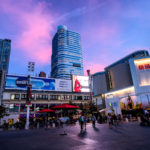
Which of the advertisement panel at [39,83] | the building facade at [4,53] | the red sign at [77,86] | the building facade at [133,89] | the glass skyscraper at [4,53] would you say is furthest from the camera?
the glass skyscraper at [4,53]

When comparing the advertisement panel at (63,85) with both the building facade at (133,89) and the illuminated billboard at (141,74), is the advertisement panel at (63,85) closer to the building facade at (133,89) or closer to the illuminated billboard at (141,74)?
the building facade at (133,89)

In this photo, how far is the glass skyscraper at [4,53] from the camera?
129m

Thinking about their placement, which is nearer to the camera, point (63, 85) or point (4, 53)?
point (63, 85)

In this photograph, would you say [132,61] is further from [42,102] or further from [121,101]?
[42,102]

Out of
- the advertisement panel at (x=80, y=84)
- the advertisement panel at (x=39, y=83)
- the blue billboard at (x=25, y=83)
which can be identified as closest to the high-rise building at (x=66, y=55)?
the advertisement panel at (x=80, y=84)

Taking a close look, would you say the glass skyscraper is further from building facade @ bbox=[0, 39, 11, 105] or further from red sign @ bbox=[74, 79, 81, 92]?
red sign @ bbox=[74, 79, 81, 92]

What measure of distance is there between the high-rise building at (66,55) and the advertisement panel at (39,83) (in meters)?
68.8

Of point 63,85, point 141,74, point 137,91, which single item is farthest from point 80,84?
point 141,74

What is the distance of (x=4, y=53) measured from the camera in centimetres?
13238

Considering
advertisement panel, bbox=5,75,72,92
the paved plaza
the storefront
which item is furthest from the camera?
advertisement panel, bbox=5,75,72,92

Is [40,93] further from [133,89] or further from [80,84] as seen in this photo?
[133,89]

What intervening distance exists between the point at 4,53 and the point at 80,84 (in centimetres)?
10714

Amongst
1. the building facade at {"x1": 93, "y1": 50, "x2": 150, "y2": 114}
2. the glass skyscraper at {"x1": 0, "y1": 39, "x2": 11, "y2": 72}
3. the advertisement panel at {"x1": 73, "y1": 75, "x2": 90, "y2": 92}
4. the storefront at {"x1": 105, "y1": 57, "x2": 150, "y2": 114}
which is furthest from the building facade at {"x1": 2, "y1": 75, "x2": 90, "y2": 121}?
the glass skyscraper at {"x1": 0, "y1": 39, "x2": 11, "y2": 72}

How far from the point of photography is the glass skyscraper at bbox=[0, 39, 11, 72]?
423ft
